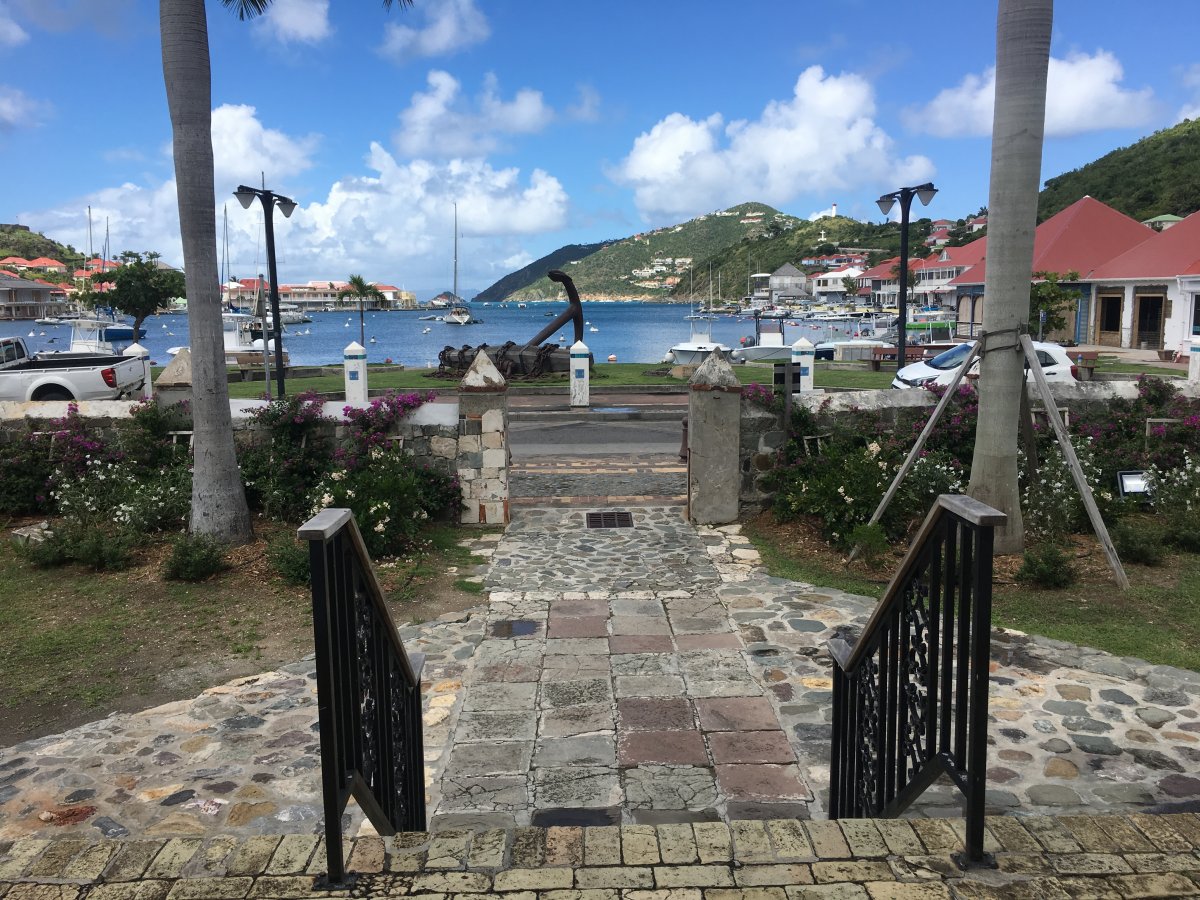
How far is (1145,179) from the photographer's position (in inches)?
2232

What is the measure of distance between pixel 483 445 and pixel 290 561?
9.29 feet

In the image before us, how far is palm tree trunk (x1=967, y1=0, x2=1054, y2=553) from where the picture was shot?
24.3 ft

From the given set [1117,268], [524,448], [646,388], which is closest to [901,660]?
[524,448]

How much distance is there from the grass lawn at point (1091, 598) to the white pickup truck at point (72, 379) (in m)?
12.8

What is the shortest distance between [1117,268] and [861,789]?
3979 centimetres

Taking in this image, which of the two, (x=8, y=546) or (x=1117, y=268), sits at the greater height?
(x=1117, y=268)

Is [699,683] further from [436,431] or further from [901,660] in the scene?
[436,431]

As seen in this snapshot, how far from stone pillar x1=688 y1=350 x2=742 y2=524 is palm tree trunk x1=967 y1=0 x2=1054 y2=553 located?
2721 mm

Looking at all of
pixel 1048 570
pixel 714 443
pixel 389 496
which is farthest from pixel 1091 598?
pixel 389 496

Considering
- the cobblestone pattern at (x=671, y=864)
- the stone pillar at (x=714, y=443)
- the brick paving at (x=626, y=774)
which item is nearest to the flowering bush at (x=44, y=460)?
the brick paving at (x=626, y=774)

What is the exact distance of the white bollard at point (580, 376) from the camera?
20266mm

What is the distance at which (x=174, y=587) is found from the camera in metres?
7.98

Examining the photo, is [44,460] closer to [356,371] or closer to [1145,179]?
[356,371]

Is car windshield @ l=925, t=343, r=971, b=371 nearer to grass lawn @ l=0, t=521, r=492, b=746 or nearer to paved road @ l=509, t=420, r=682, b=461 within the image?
paved road @ l=509, t=420, r=682, b=461
